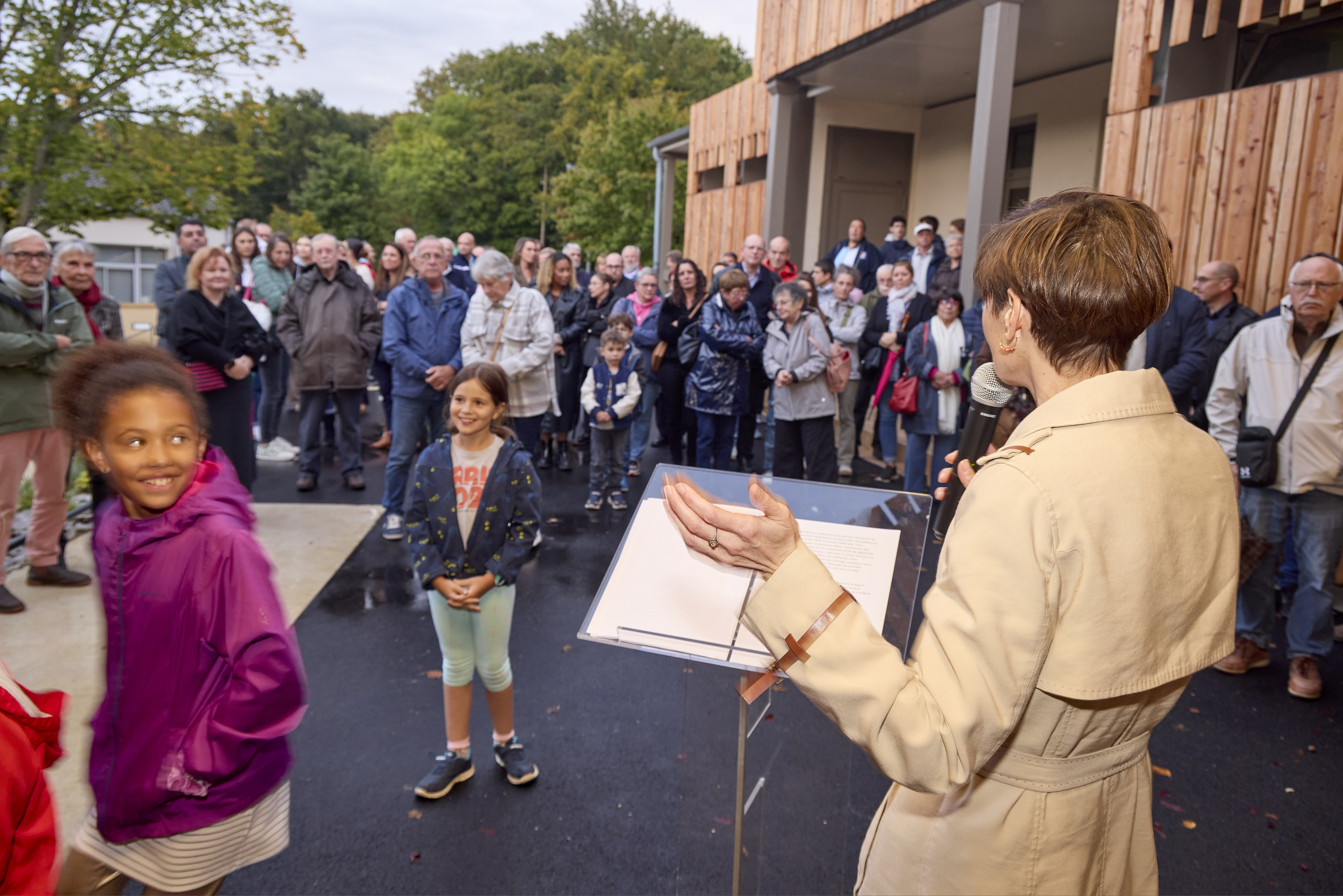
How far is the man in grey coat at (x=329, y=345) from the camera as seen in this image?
743 centimetres

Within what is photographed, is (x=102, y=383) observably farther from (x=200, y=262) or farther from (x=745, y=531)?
(x=200, y=262)

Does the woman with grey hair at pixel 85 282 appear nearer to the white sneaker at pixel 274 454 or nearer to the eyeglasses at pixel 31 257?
the eyeglasses at pixel 31 257

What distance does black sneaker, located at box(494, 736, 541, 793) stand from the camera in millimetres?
3436

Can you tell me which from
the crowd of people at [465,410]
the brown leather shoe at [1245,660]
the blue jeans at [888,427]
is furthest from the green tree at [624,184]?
the brown leather shoe at [1245,660]

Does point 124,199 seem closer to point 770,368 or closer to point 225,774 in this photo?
point 770,368

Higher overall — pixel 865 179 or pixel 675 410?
pixel 865 179

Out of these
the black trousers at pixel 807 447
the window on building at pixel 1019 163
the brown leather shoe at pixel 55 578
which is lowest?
the brown leather shoe at pixel 55 578

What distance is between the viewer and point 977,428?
2129 millimetres

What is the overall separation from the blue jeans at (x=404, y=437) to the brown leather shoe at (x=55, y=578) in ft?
6.45

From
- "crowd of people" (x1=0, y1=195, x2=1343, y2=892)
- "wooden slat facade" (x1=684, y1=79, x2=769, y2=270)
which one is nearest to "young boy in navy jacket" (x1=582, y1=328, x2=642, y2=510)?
"crowd of people" (x1=0, y1=195, x2=1343, y2=892)

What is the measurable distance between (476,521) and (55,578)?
3612 mm

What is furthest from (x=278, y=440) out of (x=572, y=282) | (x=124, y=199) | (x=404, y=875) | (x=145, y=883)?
(x=124, y=199)

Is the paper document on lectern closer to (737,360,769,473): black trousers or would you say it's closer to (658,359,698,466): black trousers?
(737,360,769,473): black trousers

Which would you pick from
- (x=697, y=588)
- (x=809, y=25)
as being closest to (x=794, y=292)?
(x=697, y=588)
